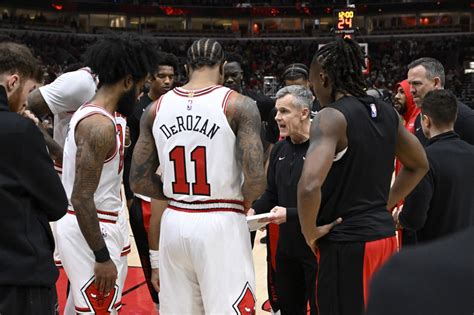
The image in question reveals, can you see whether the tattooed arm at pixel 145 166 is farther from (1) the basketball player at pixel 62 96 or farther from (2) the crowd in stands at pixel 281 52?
(2) the crowd in stands at pixel 281 52

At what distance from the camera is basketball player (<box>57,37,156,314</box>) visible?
2873 millimetres

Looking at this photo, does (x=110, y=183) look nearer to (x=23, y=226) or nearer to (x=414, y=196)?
(x=23, y=226)

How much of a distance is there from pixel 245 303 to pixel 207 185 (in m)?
0.58

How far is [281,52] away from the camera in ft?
122

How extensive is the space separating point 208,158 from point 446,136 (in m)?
1.44

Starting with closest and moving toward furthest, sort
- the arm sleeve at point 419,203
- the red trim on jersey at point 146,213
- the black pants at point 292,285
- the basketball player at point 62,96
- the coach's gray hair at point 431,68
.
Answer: the arm sleeve at point 419,203, the black pants at point 292,285, the basketball player at point 62,96, the red trim on jersey at point 146,213, the coach's gray hair at point 431,68

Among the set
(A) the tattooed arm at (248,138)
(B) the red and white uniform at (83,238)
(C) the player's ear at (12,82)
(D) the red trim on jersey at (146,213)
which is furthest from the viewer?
(D) the red trim on jersey at (146,213)

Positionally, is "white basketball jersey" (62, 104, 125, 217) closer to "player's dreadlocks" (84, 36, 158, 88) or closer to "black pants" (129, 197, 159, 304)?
"player's dreadlocks" (84, 36, 158, 88)

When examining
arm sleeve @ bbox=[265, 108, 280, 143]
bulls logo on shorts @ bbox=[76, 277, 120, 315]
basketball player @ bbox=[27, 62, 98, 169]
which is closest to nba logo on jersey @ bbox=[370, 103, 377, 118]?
bulls logo on shorts @ bbox=[76, 277, 120, 315]

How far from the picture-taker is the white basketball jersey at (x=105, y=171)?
9.79ft

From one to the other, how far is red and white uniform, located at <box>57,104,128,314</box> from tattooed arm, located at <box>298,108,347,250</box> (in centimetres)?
101

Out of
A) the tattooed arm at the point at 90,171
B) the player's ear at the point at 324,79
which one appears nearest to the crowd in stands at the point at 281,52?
the tattooed arm at the point at 90,171

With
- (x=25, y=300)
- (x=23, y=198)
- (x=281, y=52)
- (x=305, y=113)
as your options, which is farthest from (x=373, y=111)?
(x=281, y=52)

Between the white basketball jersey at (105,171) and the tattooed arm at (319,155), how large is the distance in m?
1.00
